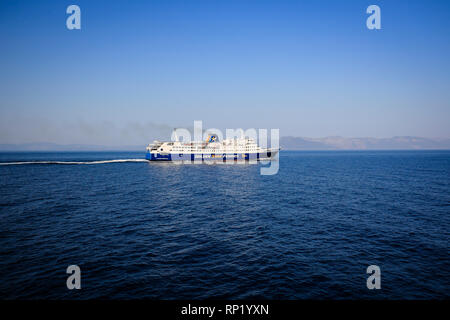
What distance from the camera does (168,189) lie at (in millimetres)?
47250

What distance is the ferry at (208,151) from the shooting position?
11331 centimetres

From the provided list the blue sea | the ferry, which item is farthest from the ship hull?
the blue sea

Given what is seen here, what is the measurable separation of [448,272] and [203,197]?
3142 centimetres

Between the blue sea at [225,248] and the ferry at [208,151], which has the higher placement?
the ferry at [208,151]

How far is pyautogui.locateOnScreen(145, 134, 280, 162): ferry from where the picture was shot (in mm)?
113312

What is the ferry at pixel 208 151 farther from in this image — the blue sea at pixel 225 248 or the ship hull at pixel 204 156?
the blue sea at pixel 225 248

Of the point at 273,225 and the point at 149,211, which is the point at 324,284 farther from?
the point at 149,211

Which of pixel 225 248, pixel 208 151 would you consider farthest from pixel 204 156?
pixel 225 248

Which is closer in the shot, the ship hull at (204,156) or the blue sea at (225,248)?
the blue sea at (225,248)

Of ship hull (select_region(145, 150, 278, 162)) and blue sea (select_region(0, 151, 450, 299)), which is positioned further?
ship hull (select_region(145, 150, 278, 162))

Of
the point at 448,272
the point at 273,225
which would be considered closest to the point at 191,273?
the point at 273,225

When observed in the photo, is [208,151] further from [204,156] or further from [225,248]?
[225,248]

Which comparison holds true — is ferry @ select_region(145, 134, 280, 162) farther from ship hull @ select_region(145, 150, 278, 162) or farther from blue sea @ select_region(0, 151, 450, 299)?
blue sea @ select_region(0, 151, 450, 299)

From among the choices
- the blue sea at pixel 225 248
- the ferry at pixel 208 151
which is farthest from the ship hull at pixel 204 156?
the blue sea at pixel 225 248
